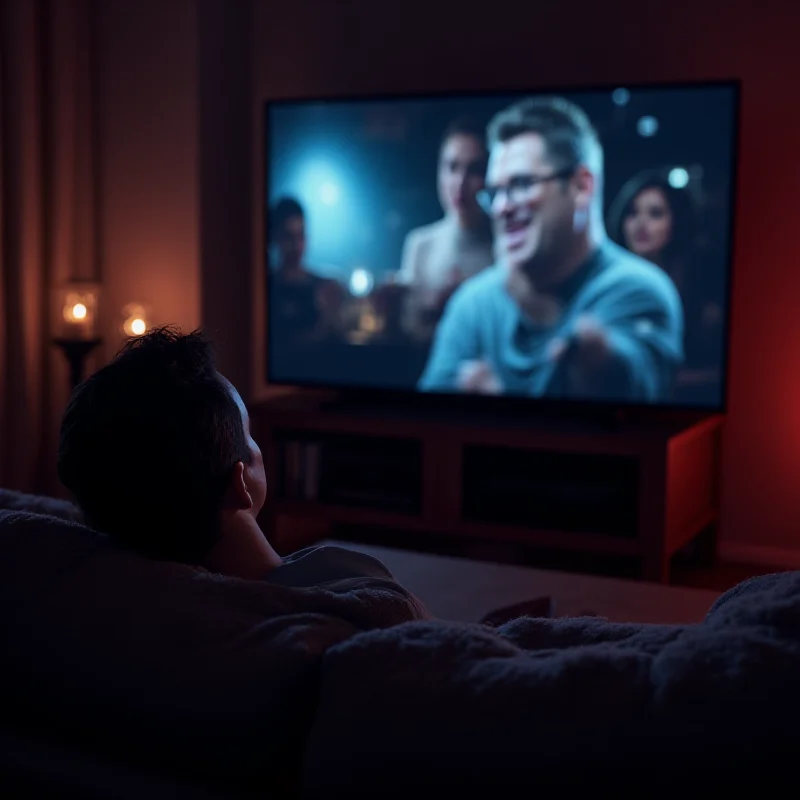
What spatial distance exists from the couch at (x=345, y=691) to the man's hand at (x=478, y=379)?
3.06m

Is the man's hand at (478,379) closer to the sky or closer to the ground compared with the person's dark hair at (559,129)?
closer to the ground

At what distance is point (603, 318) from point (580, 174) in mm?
484

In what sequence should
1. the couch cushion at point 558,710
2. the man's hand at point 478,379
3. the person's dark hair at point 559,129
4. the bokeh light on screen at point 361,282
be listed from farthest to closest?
the bokeh light on screen at point 361,282, the man's hand at point 478,379, the person's dark hair at point 559,129, the couch cushion at point 558,710

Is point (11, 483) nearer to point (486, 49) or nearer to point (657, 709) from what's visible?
point (486, 49)

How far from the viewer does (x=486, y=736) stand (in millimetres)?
637

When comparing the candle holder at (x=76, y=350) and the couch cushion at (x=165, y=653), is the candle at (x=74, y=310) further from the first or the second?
the couch cushion at (x=165, y=653)

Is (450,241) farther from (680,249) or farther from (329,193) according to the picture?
(680,249)

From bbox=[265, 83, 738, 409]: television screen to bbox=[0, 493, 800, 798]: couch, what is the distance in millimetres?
2912

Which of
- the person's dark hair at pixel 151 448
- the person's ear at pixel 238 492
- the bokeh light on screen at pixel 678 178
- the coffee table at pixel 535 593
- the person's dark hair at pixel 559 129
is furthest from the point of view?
the person's dark hair at pixel 559 129

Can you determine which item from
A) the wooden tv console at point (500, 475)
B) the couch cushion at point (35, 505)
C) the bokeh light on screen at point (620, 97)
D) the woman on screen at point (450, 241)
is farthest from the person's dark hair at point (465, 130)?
the couch cushion at point (35, 505)

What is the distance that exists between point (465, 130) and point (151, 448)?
3078mm

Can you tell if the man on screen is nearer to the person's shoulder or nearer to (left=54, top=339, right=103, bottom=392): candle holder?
the person's shoulder

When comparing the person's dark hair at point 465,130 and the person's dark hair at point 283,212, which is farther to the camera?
the person's dark hair at point 283,212

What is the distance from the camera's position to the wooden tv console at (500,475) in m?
3.55
